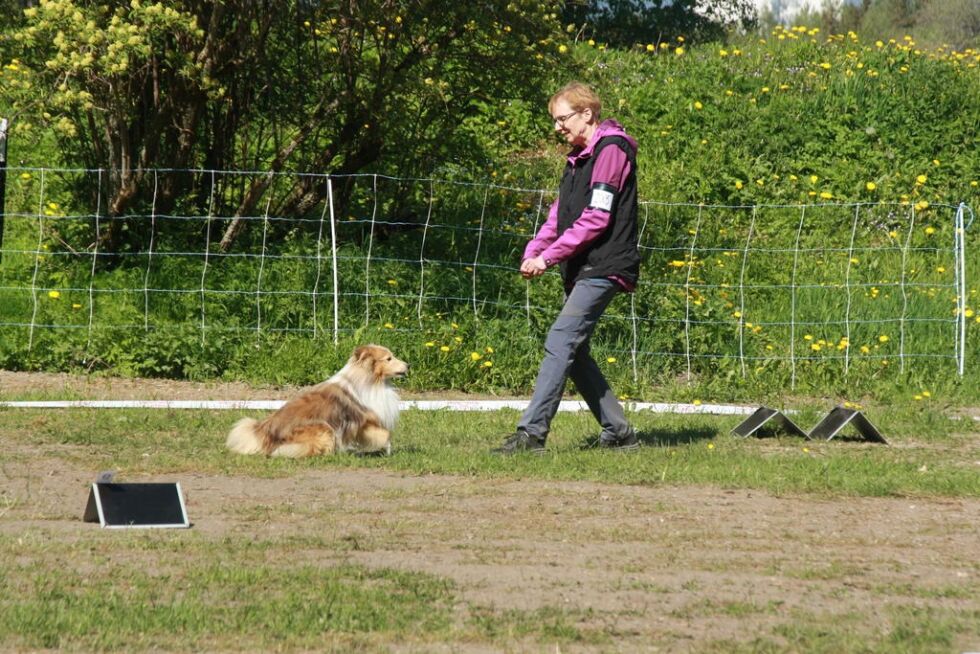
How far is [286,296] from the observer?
1211 cm

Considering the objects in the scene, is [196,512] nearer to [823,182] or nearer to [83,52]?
[83,52]

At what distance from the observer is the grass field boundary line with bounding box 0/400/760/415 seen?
9.65 metres

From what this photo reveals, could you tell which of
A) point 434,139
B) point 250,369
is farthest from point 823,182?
point 250,369

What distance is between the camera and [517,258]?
13055 millimetres

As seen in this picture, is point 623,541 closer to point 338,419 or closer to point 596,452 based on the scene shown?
point 596,452

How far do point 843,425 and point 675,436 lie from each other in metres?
1.15

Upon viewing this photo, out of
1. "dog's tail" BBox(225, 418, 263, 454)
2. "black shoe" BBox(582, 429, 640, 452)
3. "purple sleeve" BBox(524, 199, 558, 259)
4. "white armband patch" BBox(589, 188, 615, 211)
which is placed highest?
"white armband patch" BBox(589, 188, 615, 211)

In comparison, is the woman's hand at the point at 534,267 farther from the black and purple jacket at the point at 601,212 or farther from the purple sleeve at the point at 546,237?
the purple sleeve at the point at 546,237

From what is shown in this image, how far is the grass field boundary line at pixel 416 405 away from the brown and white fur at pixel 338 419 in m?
1.90

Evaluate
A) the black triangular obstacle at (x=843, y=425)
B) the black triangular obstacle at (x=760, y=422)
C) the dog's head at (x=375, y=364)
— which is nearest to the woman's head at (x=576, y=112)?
the dog's head at (x=375, y=364)

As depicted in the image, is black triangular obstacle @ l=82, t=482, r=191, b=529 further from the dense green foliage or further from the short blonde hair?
the dense green foliage

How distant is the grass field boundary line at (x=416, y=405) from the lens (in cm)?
965

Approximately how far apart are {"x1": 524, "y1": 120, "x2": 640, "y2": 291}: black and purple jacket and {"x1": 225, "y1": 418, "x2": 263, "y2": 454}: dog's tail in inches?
78.2

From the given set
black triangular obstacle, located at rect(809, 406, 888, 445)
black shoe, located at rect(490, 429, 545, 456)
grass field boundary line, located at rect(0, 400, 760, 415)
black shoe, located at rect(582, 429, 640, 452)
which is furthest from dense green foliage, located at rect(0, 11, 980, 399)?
black shoe, located at rect(490, 429, 545, 456)
